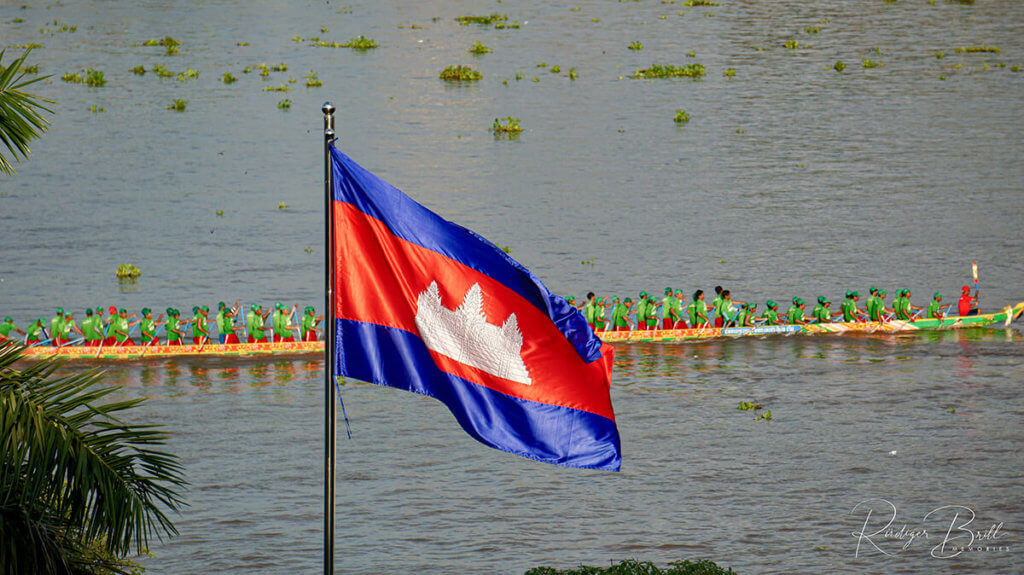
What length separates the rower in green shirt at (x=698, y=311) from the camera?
40.4 meters

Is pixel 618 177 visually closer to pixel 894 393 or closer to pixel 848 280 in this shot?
pixel 848 280

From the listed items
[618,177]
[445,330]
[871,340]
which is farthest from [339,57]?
[445,330]

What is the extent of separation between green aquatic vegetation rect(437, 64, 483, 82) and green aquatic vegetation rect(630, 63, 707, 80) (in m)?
10.8

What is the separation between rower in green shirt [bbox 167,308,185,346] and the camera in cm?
3909

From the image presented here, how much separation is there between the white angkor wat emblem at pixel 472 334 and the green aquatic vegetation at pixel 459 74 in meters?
74.5

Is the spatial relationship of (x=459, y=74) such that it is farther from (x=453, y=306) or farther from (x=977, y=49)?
(x=453, y=306)

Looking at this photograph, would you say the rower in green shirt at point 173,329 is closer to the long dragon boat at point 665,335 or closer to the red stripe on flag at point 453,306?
the long dragon boat at point 665,335

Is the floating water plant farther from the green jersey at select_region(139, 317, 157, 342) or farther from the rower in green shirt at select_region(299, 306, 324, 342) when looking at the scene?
the green jersey at select_region(139, 317, 157, 342)

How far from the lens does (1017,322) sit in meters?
43.3

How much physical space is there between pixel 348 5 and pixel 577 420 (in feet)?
371

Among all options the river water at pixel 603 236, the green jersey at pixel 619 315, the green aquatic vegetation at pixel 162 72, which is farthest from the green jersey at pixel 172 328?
the green aquatic vegetation at pixel 162 72

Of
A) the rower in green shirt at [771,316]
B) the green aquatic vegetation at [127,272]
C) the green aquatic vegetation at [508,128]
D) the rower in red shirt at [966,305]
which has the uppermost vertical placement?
the green aquatic vegetation at [508,128]

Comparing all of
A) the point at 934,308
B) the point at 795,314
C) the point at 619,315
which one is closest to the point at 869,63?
→ the point at 934,308

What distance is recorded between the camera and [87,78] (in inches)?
3487
